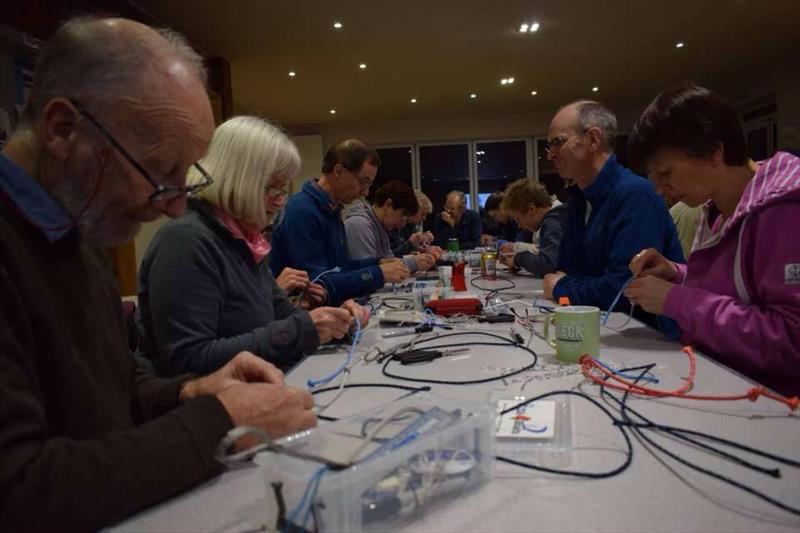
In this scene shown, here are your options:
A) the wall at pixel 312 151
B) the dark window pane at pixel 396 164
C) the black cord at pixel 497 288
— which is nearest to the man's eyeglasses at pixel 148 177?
the black cord at pixel 497 288

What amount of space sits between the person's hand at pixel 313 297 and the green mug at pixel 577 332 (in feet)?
3.53

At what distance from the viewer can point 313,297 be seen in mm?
2096

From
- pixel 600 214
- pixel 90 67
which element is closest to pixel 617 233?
pixel 600 214

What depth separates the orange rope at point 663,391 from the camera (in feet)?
3.02

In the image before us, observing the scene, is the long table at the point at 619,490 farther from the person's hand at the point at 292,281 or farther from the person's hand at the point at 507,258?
the person's hand at the point at 507,258

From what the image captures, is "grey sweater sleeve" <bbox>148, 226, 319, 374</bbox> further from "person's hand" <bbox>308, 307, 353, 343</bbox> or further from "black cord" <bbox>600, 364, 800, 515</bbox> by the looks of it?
"black cord" <bbox>600, 364, 800, 515</bbox>

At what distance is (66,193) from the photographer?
2.49 feet

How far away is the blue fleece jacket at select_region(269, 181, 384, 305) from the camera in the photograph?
7.87 ft

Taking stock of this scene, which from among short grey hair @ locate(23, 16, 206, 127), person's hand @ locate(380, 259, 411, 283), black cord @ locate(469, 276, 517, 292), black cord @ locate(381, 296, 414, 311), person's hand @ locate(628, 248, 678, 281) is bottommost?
black cord @ locate(381, 296, 414, 311)

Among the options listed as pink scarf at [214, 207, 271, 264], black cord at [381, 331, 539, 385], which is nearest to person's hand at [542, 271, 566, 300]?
black cord at [381, 331, 539, 385]

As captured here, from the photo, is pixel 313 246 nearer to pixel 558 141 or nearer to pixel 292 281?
pixel 292 281

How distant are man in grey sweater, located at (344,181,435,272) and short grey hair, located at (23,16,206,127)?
2.42 metres

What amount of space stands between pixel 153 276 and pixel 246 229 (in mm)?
328

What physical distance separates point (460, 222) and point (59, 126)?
607cm
